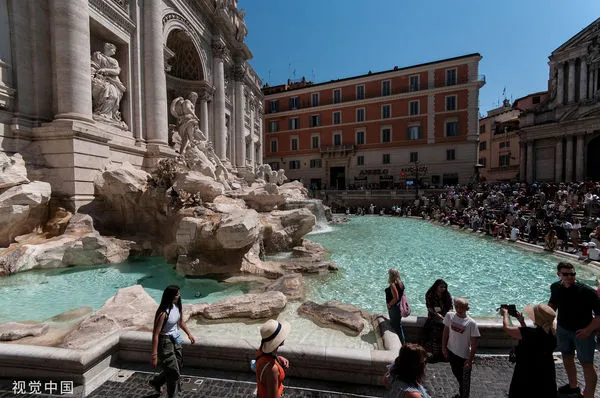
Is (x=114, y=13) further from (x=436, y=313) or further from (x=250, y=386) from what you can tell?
(x=436, y=313)

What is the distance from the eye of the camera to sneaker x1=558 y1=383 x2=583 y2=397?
290 cm

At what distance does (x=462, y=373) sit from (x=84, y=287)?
6.91 m

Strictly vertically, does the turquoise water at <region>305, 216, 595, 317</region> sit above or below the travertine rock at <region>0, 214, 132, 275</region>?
below

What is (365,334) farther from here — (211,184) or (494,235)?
(494,235)

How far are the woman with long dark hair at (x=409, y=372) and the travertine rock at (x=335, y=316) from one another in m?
2.40

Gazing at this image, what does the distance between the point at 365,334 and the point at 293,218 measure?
622 cm

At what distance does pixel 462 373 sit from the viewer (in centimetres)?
279

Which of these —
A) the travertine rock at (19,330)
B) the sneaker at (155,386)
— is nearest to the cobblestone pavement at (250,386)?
the sneaker at (155,386)

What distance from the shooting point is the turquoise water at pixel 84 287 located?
5.06 metres

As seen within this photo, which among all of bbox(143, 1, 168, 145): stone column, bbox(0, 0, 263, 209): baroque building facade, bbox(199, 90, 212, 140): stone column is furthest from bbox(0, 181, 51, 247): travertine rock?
bbox(199, 90, 212, 140): stone column

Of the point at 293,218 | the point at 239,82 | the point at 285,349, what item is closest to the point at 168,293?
the point at 285,349

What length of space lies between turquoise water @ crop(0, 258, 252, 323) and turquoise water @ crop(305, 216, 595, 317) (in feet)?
7.50

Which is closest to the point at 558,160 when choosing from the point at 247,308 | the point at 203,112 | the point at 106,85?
the point at 203,112

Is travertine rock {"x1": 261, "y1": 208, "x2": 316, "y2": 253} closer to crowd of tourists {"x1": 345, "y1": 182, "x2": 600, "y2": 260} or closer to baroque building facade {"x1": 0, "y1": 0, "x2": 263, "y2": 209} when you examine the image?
baroque building facade {"x1": 0, "y1": 0, "x2": 263, "y2": 209}
